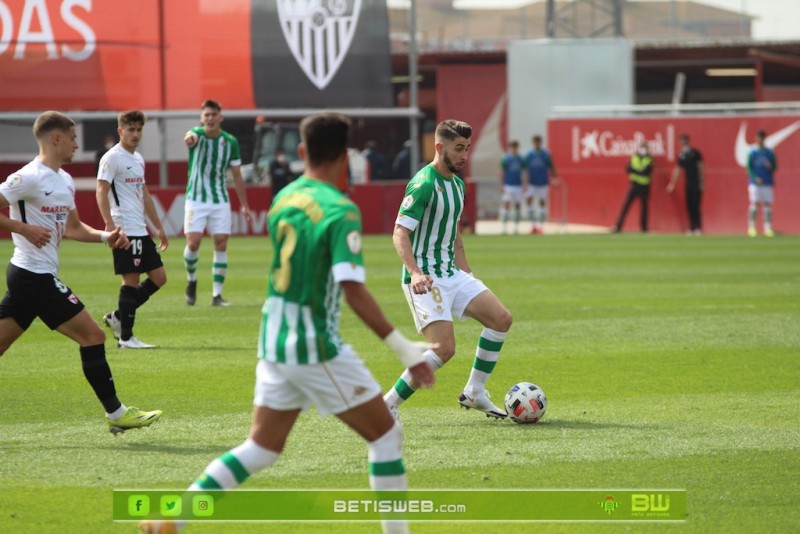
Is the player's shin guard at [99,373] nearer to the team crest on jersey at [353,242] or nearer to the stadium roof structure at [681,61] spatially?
the team crest on jersey at [353,242]

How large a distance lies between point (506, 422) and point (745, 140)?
943 inches

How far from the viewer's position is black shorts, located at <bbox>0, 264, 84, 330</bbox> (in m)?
7.69

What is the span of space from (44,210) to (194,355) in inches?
152

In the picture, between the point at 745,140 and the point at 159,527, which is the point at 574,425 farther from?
the point at 745,140

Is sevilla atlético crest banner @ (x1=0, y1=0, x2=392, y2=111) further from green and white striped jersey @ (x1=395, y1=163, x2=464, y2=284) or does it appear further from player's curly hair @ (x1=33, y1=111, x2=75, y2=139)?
player's curly hair @ (x1=33, y1=111, x2=75, y2=139)

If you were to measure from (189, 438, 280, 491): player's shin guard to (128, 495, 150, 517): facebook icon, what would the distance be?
1.07 metres

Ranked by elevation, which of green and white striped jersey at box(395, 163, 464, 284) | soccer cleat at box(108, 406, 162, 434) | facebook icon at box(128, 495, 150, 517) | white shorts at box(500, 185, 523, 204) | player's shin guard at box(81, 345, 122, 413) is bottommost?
facebook icon at box(128, 495, 150, 517)

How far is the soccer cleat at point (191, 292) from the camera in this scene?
600 inches

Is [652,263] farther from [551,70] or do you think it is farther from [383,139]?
[383,139]

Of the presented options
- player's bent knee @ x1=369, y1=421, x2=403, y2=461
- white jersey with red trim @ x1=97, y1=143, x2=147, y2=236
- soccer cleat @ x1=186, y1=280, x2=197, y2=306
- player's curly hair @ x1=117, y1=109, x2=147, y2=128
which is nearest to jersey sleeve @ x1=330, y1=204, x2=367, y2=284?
player's bent knee @ x1=369, y1=421, x2=403, y2=461

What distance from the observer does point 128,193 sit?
1161cm

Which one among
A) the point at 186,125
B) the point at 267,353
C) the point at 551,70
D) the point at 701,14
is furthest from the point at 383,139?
the point at 701,14

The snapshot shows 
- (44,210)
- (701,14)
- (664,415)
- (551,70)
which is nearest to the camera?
(44,210)

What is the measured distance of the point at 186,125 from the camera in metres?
31.3
